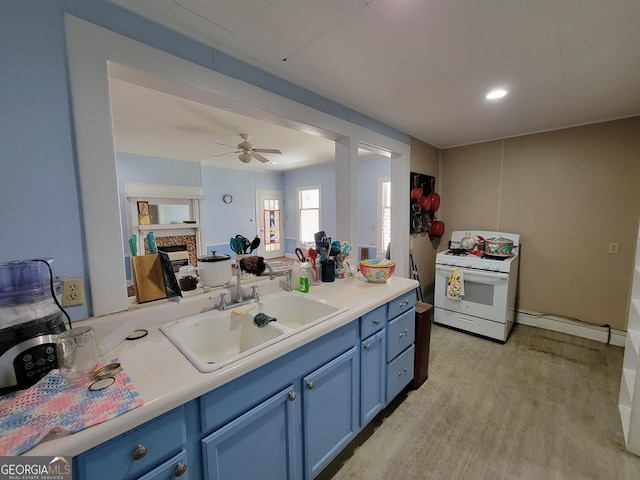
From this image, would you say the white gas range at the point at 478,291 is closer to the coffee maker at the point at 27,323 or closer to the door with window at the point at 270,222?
the coffee maker at the point at 27,323

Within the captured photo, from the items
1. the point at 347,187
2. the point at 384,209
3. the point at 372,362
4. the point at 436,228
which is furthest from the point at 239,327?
the point at 384,209

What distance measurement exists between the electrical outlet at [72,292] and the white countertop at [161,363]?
10cm

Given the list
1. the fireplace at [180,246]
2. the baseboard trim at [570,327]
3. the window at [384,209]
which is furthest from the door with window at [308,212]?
the baseboard trim at [570,327]

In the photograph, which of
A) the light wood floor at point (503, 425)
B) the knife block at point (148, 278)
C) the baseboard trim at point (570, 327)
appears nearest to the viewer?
the knife block at point (148, 278)

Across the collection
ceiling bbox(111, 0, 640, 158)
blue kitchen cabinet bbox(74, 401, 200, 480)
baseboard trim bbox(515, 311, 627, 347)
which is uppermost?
ceiling bbox(111, 0, 640, 158)

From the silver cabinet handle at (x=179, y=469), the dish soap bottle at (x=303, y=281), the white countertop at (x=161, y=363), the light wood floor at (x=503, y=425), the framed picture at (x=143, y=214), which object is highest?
the framed picture at (x=143, y=214)

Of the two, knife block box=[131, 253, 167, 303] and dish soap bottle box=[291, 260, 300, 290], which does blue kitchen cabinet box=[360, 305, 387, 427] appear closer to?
dish soap bottle box=[291, 260, 300, 290]

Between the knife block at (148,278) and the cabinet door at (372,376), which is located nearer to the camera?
the knife block at (148,278)

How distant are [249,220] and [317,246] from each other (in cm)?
477

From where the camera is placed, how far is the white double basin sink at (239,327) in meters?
1.31

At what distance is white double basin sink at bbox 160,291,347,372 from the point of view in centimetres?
131

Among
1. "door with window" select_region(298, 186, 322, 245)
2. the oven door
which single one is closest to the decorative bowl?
the oven door

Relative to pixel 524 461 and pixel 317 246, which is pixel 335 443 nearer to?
pixel 524 461

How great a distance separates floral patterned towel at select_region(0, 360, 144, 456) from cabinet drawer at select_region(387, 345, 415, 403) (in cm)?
154
